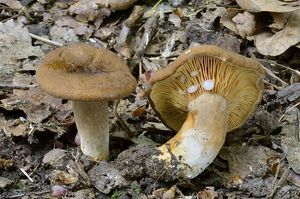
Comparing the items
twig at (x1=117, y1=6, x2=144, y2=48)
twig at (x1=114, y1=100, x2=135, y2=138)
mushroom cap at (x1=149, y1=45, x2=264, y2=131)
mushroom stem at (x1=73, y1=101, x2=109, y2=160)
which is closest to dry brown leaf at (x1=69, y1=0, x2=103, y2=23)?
twig at (x1=117, y1=6, x2=144, y2=48)

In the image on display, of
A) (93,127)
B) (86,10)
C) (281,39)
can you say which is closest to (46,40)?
(86,10)

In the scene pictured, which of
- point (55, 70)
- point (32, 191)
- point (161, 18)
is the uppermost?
point (55, 70)

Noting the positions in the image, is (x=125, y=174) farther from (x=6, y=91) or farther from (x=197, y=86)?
(x=6, y=91)

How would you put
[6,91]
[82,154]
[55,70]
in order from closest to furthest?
[55,70] < [82,154] < [6,91]

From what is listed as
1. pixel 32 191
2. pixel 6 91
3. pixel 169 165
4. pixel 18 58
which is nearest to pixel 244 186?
pixel 169 165

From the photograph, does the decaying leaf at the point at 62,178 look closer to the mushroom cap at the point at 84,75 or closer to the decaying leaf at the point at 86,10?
the mushroom cap at the point at 84,75

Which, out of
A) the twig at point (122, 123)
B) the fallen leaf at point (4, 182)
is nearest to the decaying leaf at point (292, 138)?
the twig at point (122, 123)

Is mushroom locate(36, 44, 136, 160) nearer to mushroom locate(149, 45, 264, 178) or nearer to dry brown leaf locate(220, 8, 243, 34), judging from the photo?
mushroom locate(149, 45, 264, 178)

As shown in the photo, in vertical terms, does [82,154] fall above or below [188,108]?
below
